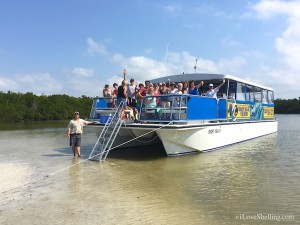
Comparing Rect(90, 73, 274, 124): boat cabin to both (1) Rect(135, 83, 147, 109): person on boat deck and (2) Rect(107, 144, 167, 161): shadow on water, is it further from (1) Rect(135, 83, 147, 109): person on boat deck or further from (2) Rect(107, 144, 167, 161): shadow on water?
(2) Rect(107, 144, 167, 161): shadow on water

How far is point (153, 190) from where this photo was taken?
7.32m

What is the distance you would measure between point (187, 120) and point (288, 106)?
101708 millimetres

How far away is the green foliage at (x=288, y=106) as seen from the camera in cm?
10069

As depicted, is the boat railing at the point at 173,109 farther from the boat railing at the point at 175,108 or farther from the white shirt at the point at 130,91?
the white shirt at the point at 130,91

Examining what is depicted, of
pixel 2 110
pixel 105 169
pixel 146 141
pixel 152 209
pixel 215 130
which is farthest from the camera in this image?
pixel 2 110

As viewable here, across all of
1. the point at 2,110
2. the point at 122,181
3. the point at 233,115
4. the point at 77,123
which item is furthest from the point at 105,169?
the point at 2,110

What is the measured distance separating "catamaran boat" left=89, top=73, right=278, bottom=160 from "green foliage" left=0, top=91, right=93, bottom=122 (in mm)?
53561

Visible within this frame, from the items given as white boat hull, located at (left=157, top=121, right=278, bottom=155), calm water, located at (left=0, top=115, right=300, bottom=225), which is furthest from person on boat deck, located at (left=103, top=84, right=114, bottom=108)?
white boat hull, located at (left=157, top=121, right=278, bottom=155)

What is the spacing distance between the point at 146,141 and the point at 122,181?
6496mm

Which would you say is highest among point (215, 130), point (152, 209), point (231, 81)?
point (231, 81)

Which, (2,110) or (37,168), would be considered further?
(2,110)

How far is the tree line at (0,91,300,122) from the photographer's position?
63.3 meters

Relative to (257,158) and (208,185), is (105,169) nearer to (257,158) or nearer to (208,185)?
(208,185)

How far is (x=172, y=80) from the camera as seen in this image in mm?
16172
